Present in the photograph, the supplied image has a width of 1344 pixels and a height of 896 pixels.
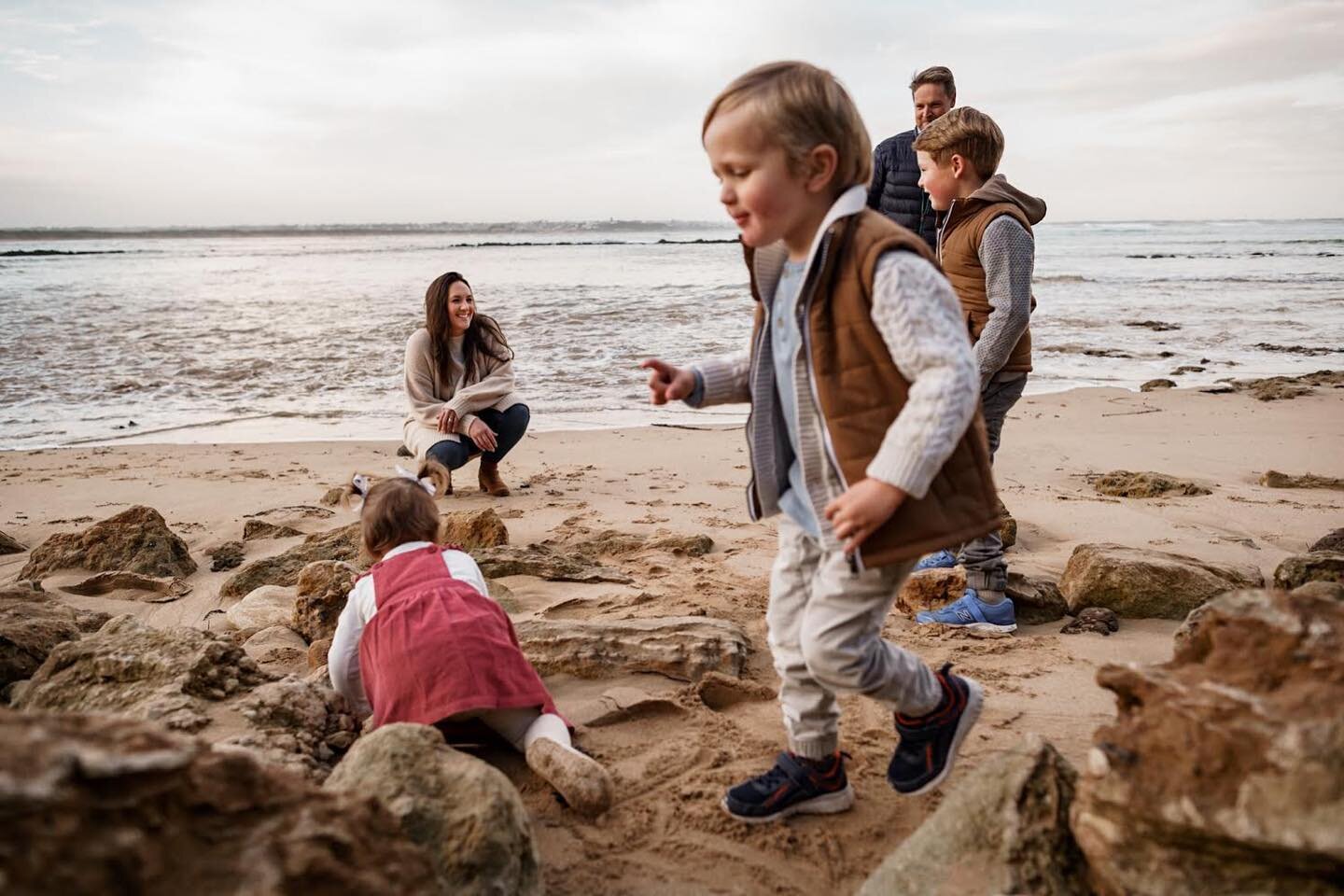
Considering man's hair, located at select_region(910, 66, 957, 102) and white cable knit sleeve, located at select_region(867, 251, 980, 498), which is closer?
white cable knit sleeve, located at select_region(867, 251, 980, 498)

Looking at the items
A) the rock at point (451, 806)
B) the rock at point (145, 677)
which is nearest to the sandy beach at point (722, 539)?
the rock at point (451, 806)

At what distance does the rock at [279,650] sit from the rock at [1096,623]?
9.28 feet

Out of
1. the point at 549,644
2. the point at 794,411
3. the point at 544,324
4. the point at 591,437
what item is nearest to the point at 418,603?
the point at 549,644

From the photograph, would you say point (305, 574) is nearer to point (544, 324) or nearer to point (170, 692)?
point (170, 692)

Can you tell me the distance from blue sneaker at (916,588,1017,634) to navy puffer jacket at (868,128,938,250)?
1947mm

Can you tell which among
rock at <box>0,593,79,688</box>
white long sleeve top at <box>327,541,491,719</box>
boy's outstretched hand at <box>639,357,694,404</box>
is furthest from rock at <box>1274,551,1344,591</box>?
rock at <box>0,593,79,688</box>

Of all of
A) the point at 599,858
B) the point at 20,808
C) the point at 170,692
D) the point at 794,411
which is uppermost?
the point at 794,411

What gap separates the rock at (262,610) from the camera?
408 cm

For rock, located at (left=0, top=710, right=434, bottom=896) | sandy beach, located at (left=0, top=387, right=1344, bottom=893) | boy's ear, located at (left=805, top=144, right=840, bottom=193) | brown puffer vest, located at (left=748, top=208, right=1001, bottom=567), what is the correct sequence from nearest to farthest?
rock, located at (left=0, top=710, right=434, bottom=896) < brown puffer vest, located at (left=748, top=208, right=1001, bottom=567) < boy's ear, located at (left=805, top=144, right=840, bottom=193) < sandy beach, located at (left=0, top=387, right=1344, bottom=893)

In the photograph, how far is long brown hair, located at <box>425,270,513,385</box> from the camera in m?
6.45

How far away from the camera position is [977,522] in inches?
86.4

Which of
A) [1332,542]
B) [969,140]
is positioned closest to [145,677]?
[969,140]

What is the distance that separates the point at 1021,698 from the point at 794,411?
4.84 ft

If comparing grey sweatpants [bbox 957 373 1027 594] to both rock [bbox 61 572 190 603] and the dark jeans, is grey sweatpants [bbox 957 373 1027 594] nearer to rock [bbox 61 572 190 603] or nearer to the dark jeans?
the dark jeans
